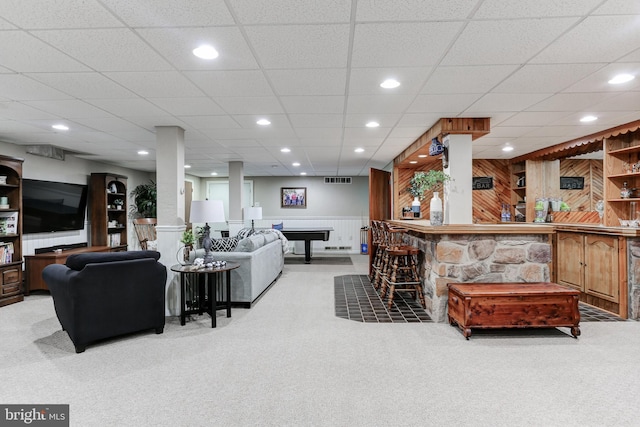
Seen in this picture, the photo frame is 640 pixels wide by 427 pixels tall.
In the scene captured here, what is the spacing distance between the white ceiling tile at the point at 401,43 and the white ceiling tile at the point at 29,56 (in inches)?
83.1

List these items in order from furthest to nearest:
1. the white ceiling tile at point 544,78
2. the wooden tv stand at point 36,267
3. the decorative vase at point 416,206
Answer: the decorative vase at point 416,206 < the wooden tv stand at point 36,267 < the white ceiling tile at point 544,78

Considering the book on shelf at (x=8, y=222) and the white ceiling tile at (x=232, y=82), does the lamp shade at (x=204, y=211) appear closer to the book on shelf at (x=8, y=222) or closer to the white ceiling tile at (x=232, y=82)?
the white ceiling tile at (x=232, y=82)

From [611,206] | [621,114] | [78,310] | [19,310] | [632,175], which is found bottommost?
[19,310]

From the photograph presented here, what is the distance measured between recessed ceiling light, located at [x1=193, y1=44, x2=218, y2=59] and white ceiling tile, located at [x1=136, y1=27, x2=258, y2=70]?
27 mm

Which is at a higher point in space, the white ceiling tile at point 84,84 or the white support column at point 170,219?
the white ceiling tile at point 84,84

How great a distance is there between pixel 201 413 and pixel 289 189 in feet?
29.6

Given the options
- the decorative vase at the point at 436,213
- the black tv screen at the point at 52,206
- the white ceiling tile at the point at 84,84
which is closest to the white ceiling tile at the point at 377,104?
the decorative vase at the point at 436,213

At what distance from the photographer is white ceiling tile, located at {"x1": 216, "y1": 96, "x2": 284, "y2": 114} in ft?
11.5

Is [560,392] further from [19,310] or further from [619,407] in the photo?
[19,310]

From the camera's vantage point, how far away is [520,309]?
11.4ft

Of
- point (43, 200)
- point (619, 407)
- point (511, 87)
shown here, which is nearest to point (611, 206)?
point (511, 87)

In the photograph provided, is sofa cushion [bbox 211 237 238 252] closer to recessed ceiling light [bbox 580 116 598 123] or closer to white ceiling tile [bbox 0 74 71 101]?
white ceiling tile [bbox 0 74 71 101]

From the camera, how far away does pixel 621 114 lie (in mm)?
4102

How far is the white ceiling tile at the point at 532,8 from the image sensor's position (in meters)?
1.91
